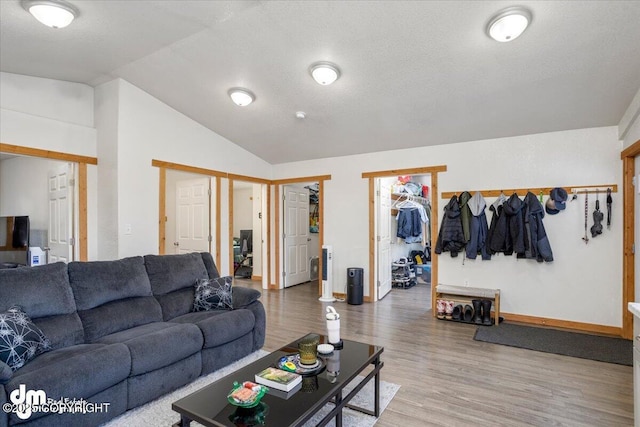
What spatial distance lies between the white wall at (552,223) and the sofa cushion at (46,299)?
435cm

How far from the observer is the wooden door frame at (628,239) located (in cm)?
375

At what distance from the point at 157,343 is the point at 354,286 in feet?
11.0

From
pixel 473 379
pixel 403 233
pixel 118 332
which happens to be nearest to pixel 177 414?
pixel 118 332

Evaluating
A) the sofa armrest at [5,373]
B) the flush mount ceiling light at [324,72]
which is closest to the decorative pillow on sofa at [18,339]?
the sofa armrest at [5,373]

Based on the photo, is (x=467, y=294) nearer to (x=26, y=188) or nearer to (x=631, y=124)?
(x=631, y=124)

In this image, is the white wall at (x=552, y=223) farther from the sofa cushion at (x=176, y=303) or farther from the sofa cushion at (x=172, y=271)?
the sofa cushion at (x=176, y=303)

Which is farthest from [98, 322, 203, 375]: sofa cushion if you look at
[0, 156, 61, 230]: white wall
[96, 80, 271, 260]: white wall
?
[0, 156, 61, 230]: white wall

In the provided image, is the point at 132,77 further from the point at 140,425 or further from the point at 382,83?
the point at 140,425

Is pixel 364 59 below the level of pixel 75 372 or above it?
above

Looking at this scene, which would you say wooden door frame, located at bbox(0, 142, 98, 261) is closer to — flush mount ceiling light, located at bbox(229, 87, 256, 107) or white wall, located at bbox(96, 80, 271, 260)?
white wall, located at bbox(96, 80, 271, 260)

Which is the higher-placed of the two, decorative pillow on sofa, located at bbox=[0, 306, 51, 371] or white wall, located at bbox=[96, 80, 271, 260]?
white wall, located at bbox=[96, 80, 271, 260]

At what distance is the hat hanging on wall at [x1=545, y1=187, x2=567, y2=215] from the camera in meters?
4.10

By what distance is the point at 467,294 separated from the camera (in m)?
4.50

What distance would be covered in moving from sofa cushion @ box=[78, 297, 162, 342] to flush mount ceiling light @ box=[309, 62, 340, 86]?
268 centimetres
